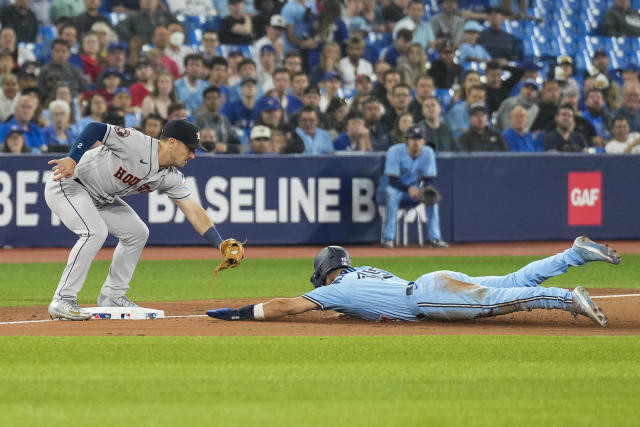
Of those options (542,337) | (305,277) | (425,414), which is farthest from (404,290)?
(305,277)

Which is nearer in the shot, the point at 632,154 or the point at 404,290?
the point at 404,290

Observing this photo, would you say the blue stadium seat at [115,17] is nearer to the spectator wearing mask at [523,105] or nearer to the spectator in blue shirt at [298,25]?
the spectator in blue shirt at [298,25]

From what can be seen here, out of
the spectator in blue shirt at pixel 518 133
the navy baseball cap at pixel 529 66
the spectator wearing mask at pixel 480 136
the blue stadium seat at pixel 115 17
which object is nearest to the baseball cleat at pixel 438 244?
the spectator wearing mask at pixel 480 136

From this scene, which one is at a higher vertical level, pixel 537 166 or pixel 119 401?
pixel 537 166

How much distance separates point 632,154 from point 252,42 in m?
6.54

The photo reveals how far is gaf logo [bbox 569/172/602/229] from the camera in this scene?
713 inches

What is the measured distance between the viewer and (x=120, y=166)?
916 centimetres

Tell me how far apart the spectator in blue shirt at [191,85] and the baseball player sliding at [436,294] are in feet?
30.2

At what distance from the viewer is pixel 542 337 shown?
8398 millimetres

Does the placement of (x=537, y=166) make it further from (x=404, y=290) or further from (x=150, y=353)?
(x=150, y=353)

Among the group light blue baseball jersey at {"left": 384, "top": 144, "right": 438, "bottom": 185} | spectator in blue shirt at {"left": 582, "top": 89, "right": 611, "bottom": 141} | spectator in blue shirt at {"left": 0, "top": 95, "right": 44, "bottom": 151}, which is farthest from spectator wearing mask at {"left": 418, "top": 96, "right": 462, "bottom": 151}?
spectator in blue shirt at {"left": 0, "top": 95, "right": 44, "bottom": 151}

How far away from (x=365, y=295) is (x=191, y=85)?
9.74 meters

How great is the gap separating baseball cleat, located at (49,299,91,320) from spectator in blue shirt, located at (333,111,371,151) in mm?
9008

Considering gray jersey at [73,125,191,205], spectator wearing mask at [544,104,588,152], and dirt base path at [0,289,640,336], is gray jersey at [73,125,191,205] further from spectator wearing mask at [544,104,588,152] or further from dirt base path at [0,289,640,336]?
spectator wearing mask at [544,104,588,152]
